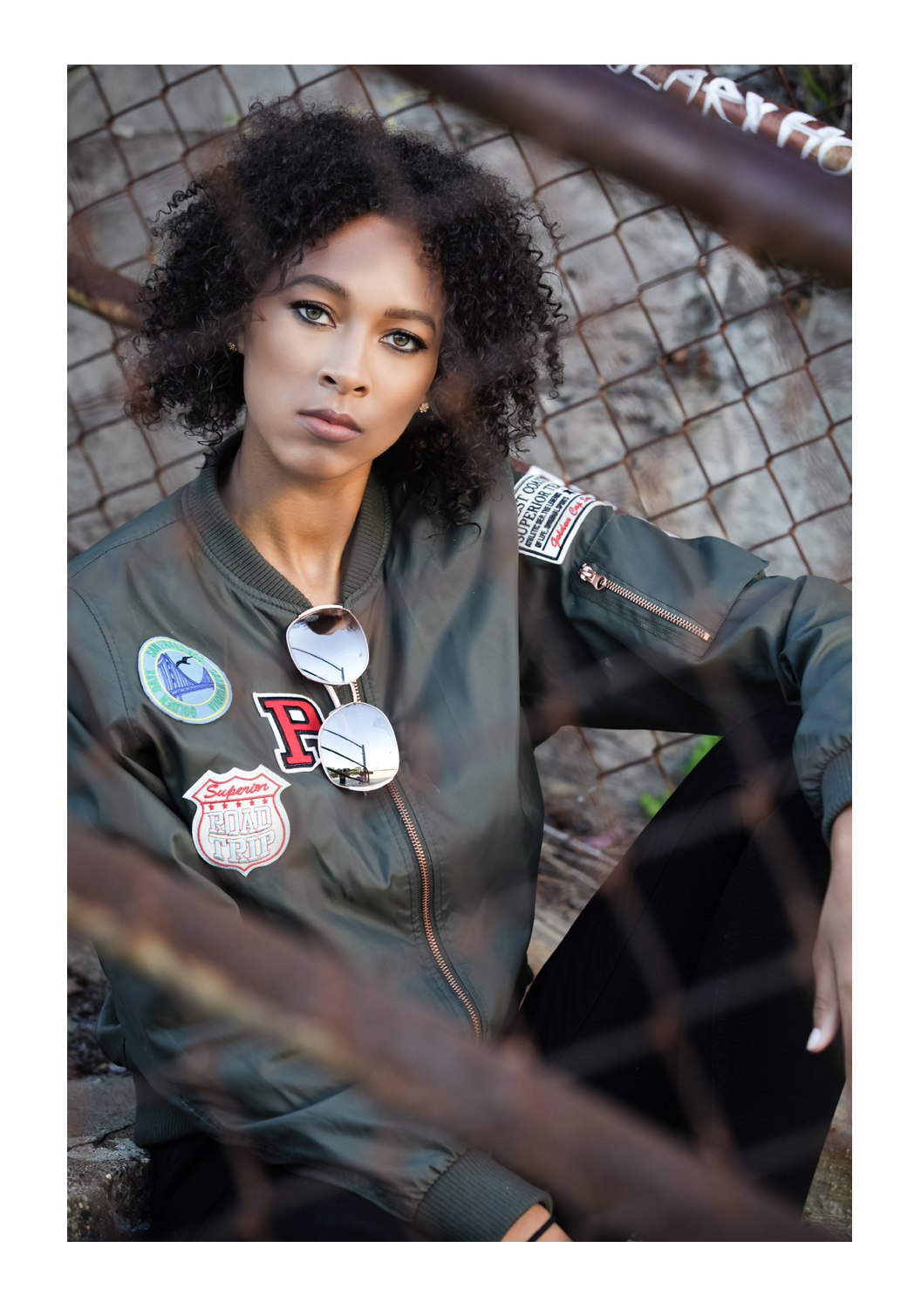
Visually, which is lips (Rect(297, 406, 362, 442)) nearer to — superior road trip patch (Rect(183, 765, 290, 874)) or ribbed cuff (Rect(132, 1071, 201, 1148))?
superior road trip patch (Rect(183, 765, 290, 874))

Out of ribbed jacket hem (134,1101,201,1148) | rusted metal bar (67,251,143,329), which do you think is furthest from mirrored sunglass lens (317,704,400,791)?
rusted metal bar (67,251,143,329)

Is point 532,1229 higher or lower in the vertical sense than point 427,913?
lower

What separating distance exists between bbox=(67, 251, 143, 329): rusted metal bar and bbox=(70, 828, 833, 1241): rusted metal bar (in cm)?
118

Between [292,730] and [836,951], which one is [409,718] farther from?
[836,951]

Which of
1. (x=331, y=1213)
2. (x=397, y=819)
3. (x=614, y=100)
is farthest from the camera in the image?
(x=397, y=819)

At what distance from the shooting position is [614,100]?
73 centimetres

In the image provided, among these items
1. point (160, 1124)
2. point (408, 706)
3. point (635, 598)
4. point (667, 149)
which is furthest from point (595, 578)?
point (160, 1124)

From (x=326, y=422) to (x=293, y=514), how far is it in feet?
0.40

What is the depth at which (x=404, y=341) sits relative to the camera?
1139 mm

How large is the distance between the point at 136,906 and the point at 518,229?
1.04 m

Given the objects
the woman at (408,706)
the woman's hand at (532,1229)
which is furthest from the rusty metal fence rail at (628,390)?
the woman's hand at (532,1229)

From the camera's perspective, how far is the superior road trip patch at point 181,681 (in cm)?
107

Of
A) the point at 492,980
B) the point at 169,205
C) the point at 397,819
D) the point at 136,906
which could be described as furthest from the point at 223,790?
the point at 169,205

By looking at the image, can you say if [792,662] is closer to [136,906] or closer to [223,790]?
[223,790]
